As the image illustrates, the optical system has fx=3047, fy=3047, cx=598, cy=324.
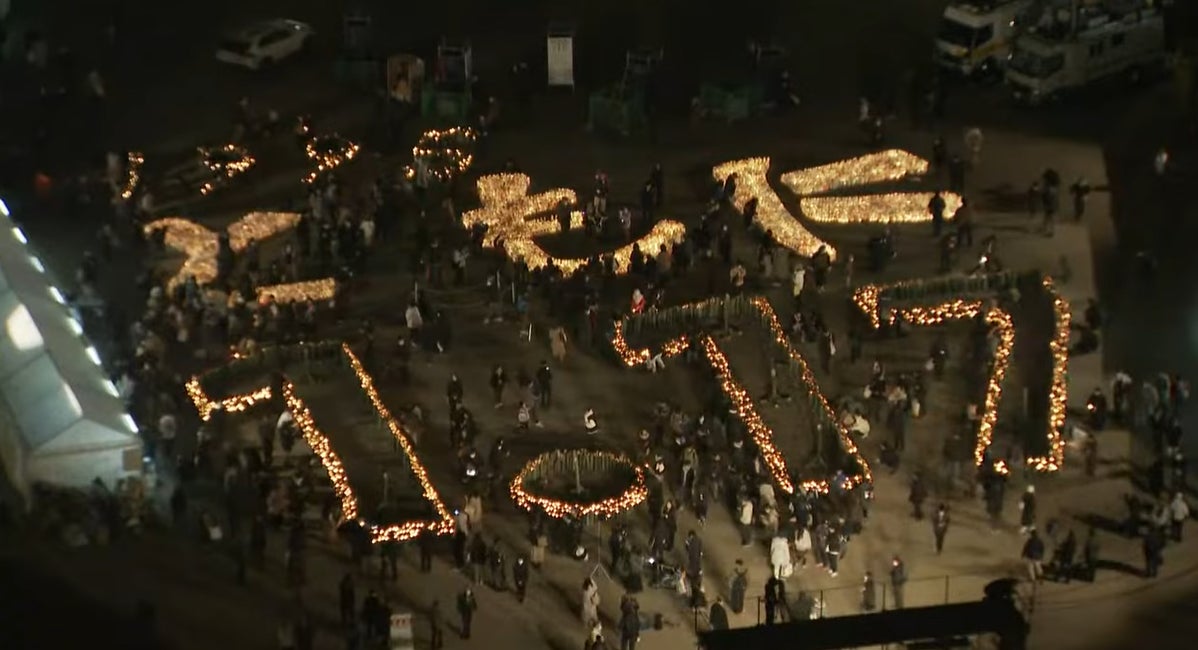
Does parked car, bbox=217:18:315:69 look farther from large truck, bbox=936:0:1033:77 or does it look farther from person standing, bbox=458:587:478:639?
person standing, bbox=458:587:478:639

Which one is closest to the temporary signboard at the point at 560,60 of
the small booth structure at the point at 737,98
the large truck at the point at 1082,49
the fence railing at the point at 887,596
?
the small booth structure at the point at 737,98

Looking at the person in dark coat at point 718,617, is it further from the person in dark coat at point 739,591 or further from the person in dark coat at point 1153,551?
the person in dark coat at point 1153,551

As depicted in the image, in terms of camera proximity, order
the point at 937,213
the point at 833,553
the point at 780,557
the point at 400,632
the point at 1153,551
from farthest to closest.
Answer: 1. the point at 937,213
2. the point at 833,553
3. the point at 1153,551
4. the point at 780,557
5. the point at 400,632

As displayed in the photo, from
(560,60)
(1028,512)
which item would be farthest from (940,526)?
(560,60)

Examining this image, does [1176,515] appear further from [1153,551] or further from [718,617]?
[718,617]

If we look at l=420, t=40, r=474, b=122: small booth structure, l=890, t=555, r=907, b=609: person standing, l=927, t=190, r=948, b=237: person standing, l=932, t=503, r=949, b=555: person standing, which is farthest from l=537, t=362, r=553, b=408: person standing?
l=420, t=40, r=474, b=122: small booth structure

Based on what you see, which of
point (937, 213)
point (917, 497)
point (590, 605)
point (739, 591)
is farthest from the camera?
point (937, 213)
